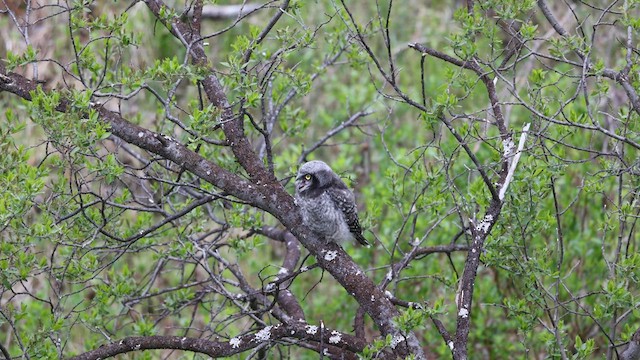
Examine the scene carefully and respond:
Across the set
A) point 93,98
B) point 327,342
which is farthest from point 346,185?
point 93,98

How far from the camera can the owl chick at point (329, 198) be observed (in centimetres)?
536

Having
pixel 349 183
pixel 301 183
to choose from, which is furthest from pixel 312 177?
pixel 349 183

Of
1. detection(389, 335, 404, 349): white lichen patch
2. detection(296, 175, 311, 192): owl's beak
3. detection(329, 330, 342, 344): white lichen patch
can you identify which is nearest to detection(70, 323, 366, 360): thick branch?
detection(329, 330, 342, 344): white lichen patch

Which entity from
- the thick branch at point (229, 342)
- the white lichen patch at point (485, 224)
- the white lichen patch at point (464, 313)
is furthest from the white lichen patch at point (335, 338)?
the white lichen patch at point (485, 224)

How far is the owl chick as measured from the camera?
5355 mm

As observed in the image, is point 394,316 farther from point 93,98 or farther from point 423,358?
point 93,98

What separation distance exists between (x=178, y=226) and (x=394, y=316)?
187cm

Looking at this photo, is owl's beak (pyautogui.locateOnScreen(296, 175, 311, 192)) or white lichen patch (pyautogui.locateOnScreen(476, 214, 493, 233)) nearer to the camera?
white lichen patch (pyautogui.locateOnScreen(476, 214, 493, 233))

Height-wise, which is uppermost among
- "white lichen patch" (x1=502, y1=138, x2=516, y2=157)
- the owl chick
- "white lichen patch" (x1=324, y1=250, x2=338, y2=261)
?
the owl chick

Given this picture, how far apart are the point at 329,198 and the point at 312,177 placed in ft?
0.64

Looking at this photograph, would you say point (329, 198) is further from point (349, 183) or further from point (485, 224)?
point (485, 224)

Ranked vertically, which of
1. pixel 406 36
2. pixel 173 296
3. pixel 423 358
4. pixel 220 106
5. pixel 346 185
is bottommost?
pixel 423 358

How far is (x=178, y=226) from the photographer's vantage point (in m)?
5.45

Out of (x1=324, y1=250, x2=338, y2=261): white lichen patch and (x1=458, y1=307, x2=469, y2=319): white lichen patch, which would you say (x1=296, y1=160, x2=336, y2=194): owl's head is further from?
(x1=458, y1=307, x2=469, y2=319): white lichen patch
